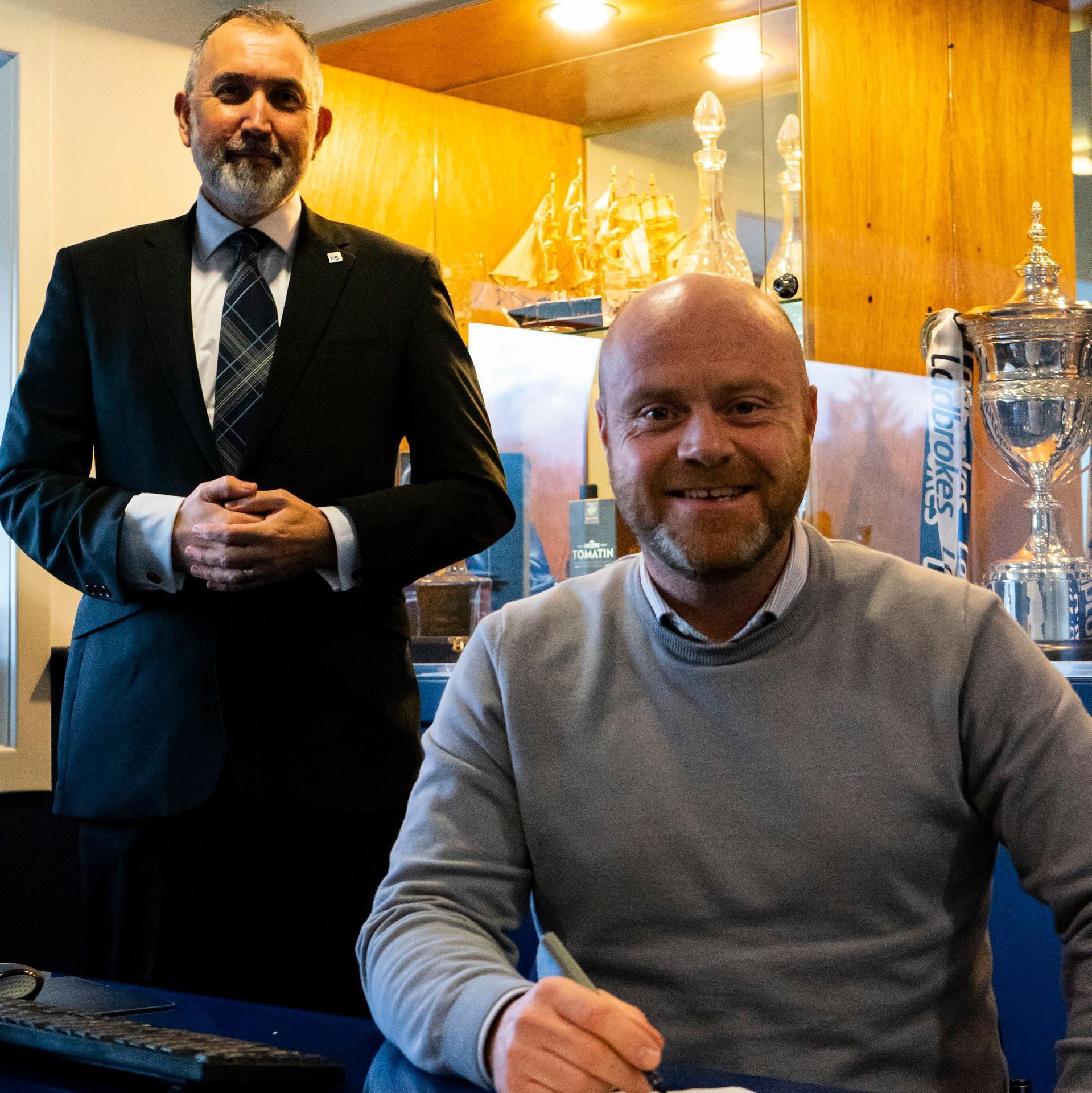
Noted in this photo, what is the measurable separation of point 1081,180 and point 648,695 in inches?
76.5

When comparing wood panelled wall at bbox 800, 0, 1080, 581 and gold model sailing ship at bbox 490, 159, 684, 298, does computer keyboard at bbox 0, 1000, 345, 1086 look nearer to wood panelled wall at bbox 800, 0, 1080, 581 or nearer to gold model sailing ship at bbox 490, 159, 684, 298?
wood panelled wall at bbox 800, 0, 1080, 581

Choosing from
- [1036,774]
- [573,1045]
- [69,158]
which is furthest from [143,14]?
[573,1045]

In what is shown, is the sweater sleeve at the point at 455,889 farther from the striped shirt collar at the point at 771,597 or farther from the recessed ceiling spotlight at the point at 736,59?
the recessed ceiling spotlight at the point at 736,59

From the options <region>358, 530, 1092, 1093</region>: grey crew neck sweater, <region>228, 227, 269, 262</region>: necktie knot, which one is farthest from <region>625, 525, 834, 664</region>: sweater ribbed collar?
<region>228, 227, 269, 262</region>: necktie knot

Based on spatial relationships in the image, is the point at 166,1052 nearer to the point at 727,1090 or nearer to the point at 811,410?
the point at 727,1090

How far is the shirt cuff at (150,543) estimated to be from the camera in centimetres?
160

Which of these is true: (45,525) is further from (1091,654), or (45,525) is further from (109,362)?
(1091,654)

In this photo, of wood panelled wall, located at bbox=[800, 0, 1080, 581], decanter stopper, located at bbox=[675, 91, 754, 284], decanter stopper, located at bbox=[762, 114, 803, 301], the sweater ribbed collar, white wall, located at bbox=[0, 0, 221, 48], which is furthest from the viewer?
white wall, located at bbox=[0, 0, 221, 48]

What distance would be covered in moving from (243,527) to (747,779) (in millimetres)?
672

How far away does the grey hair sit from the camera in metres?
1.82

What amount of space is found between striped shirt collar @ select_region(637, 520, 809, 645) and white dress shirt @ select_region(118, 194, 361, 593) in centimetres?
51

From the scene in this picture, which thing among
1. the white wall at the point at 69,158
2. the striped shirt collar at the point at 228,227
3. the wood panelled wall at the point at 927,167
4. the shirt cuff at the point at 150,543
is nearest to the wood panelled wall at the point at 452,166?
the white wall at the point at 69,158

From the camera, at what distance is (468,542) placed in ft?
5.68

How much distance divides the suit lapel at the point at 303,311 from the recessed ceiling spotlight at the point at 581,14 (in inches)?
55.2
